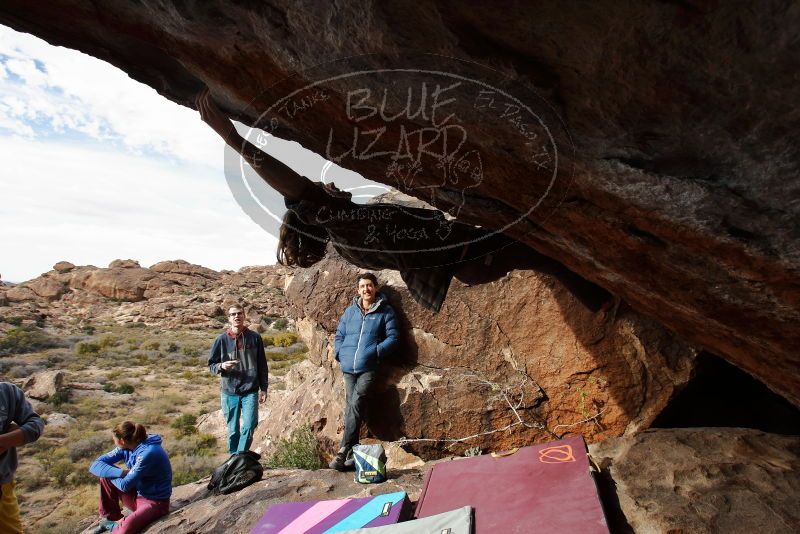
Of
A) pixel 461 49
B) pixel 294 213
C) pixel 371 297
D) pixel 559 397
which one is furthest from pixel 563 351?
pixel 461 49

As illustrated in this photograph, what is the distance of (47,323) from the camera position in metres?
31.4

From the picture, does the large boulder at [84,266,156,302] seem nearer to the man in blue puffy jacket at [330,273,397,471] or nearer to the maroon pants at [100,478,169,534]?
the maroon pants at [100,478,169,534]

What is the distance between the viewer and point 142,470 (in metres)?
4.80

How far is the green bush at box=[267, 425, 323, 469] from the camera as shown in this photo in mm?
5965

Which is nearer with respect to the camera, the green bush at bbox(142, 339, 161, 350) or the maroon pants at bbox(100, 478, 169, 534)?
the maroon pants at bbox(100, 478, 169, 534)

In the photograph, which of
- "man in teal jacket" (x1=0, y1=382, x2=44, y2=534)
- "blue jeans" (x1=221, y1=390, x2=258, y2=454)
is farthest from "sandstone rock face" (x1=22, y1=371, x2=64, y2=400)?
"man in teal jacket" (x1=0, y1=382, x2=44, y2=534)

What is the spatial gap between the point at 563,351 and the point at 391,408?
6.37 feet

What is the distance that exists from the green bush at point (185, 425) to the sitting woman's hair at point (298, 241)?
10826 mm

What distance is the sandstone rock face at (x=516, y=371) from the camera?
4.50 metres

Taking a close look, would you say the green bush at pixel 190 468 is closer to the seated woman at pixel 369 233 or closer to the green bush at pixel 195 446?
the green bush at pixel 195 446

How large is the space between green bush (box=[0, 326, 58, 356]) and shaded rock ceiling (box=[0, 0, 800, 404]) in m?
25.1

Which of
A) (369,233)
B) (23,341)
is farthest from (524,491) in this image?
(23,341)

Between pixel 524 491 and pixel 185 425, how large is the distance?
468 inches

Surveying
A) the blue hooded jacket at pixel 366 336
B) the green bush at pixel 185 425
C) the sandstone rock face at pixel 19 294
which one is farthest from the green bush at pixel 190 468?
the sandstone rock face at pixel 19 294
